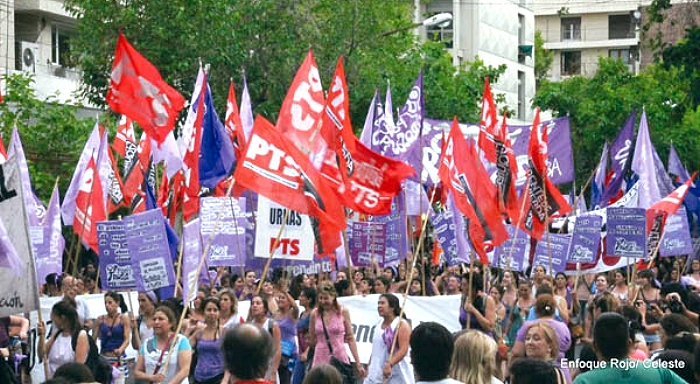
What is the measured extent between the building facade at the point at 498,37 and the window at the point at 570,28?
11104mm

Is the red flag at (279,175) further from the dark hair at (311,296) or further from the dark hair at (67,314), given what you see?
the dark hair at (67,314)

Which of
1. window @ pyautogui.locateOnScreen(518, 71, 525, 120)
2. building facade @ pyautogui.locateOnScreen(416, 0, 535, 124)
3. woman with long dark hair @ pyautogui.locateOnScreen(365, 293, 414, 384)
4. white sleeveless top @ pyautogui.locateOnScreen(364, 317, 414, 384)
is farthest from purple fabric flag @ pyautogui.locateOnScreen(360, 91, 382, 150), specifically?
window @ pyautogui.locateOnScreen(518, 71, 525, 120)

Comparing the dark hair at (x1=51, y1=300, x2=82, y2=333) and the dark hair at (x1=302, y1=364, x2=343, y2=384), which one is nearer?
the dark hair at (x1=302, y1=364, x2=343, y2=384)

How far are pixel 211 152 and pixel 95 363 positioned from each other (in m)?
6.96

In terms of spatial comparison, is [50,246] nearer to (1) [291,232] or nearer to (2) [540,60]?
(1) [291,232]

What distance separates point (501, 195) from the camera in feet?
59.7

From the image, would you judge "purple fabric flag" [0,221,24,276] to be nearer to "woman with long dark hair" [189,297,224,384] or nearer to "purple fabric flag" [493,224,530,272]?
"woman with long dark hair" [189,297,224,384]

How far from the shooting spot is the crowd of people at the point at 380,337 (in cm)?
752

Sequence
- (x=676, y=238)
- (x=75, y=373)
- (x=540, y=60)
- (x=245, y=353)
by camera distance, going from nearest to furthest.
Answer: (x=245, y=353) → (x=75, y=373) → (x=676, y=238) → (x=540, y=60)

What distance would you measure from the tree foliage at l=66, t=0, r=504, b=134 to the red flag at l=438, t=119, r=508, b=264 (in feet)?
32.5

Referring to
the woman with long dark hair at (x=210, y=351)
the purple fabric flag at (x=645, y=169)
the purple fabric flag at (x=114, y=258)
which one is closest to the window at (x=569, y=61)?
the purple fabric flag at (x=645, y=169)

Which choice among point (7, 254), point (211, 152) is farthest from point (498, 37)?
point (7, 254)

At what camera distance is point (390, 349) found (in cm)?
1284

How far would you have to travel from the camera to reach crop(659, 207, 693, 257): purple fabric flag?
22422 mm
